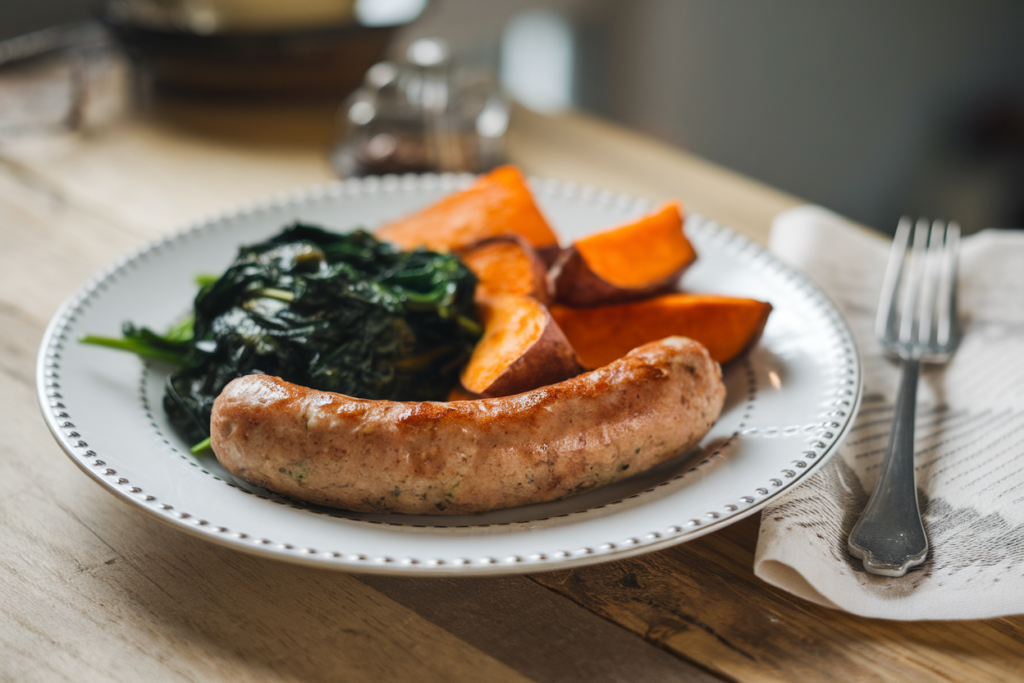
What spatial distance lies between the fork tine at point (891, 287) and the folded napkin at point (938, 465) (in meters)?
0.04

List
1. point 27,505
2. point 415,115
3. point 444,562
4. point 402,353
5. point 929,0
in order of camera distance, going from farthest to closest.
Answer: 1. point 929,0
2. point 415,115
3. point 402,353
4. point 27,505
5. point 444,562

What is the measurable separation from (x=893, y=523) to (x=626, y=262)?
981 mm

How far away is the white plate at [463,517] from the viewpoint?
4.99 feet

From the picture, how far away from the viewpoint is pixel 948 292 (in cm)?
264

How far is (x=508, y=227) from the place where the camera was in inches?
96.6

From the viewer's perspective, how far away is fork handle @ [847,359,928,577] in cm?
169

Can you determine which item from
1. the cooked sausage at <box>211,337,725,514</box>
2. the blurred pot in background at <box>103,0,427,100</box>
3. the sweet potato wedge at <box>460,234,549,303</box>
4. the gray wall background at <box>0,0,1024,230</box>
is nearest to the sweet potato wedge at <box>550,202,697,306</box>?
the sweet potato wedge at <box>460,234,549,303</box>

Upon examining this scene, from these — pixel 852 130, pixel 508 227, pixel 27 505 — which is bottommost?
pixel 852 130

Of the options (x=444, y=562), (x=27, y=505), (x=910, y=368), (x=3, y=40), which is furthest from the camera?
(x=3, y=40)

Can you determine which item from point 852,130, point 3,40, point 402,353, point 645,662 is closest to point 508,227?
point 402,353

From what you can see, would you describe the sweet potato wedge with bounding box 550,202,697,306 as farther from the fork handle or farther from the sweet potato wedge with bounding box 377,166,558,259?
the fork handle

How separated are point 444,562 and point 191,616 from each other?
525 millimetres

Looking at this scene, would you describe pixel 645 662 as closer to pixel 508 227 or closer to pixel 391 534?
pixel 391 534

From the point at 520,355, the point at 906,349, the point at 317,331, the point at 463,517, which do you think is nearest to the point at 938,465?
the point at 906,349
